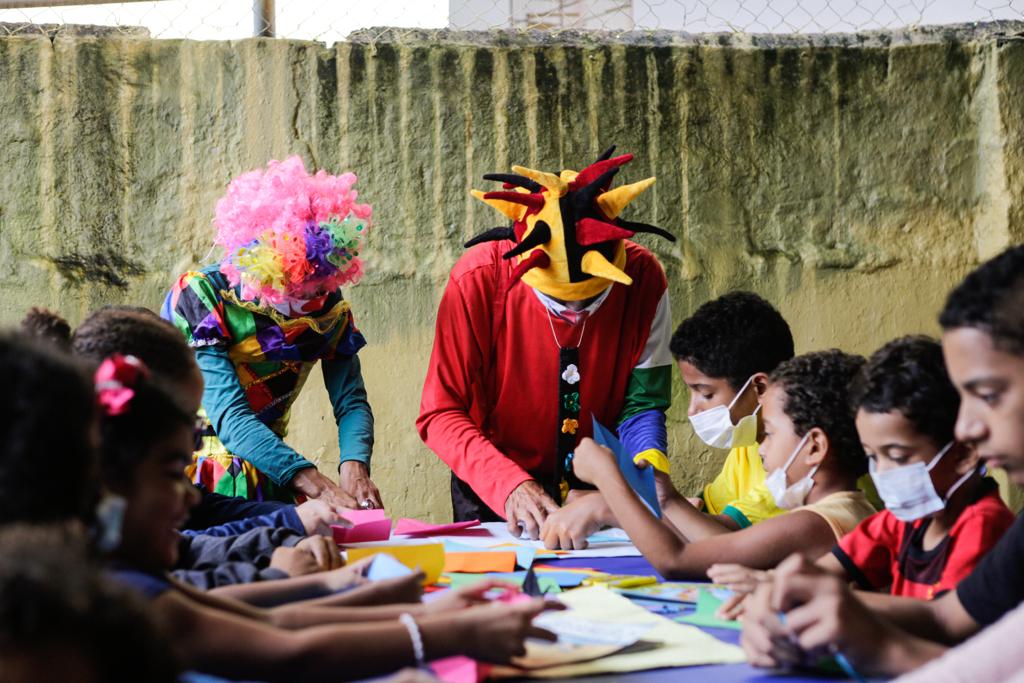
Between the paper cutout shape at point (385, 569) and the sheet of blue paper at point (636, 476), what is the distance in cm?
73

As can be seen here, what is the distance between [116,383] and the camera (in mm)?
1597

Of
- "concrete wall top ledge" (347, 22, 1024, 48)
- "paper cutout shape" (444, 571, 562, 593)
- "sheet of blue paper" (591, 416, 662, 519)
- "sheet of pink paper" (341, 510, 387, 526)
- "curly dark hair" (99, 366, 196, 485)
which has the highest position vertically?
Answer: "concrete wall top ledge" (347, 22, 1024, 48)

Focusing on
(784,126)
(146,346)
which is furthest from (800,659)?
(784,126)

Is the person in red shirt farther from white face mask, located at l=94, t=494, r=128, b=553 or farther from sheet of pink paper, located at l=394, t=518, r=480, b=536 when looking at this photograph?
white face mask, located at l=94, t=494, r=128, b=553

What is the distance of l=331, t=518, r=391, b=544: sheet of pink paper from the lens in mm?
2730

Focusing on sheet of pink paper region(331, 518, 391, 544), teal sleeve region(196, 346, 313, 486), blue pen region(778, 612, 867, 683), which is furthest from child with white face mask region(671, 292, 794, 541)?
blue pen region(778, 612, 867, 683)

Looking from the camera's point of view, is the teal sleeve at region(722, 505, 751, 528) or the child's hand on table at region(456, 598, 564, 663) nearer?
the child's hand on table at region(456, 598, 564, 663)

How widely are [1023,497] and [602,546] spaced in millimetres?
2337

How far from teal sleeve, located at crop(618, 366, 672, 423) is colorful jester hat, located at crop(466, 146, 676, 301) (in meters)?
0.31

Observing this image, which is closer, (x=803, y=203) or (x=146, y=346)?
(x=146, y=346)

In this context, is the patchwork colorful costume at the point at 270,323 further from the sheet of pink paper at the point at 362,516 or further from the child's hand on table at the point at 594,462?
the child's hand on table at the point at 594,462

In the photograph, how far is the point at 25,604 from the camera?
3.19ft

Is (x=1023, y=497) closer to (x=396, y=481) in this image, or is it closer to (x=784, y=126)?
(x=784, y=126)

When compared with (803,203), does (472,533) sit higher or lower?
lower
